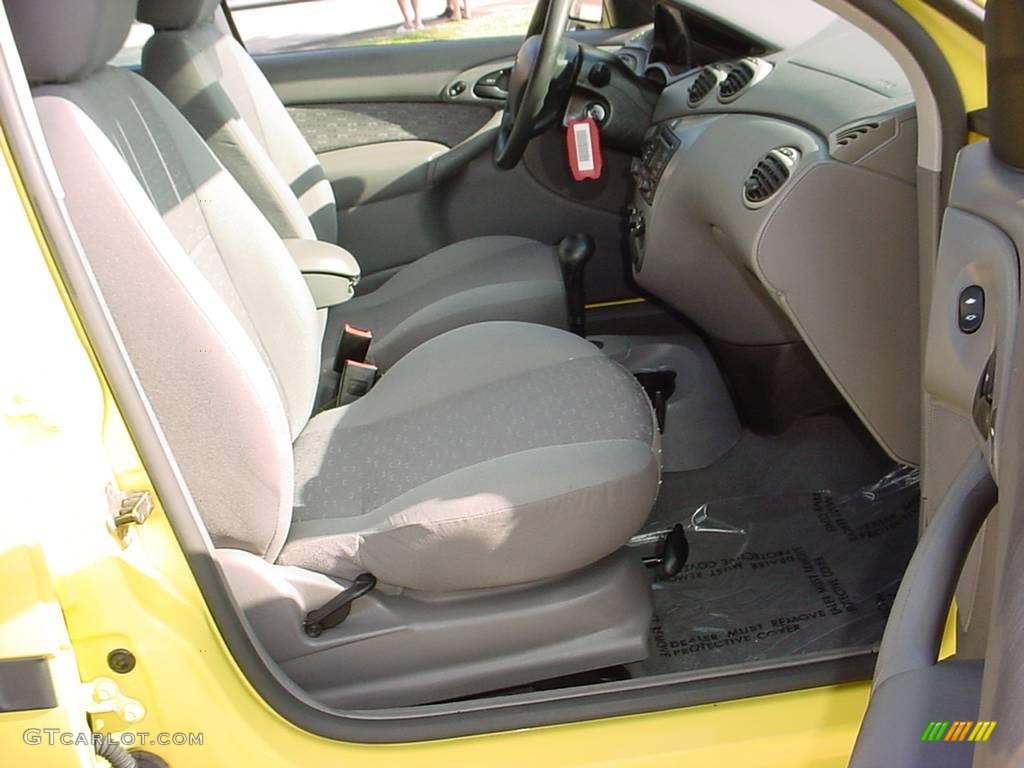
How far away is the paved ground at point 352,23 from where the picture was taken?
2539 mm

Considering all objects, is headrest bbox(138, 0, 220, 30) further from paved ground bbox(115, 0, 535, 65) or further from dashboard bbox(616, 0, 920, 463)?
dashboard bbox(616, 0, 920, 463)

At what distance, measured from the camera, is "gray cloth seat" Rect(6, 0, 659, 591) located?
98cm

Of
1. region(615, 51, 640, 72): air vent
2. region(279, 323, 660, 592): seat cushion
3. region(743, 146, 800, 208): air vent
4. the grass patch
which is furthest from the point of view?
the grass patch

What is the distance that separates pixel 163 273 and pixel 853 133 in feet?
2.70

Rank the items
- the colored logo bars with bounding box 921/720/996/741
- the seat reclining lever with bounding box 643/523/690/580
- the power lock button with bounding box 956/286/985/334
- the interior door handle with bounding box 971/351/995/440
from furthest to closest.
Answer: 1. the seat reclining lever with bounding box 643/523/690/580
2. the power lock button with bounding box 956/286/985/334
3. the interior door handle with bounding box 971/351/995/440
4. the colored logo bars with bounding box 921/720/996/741

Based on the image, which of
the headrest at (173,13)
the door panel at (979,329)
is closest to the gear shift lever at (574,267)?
the headrest at (173,13)

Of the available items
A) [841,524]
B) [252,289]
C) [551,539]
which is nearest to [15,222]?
[252,289]

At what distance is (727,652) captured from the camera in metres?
1.43

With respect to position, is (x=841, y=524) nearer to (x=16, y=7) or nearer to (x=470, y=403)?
(x=470, y=403)

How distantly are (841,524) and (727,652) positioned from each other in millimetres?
362

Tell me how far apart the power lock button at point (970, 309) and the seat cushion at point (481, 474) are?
0.41m

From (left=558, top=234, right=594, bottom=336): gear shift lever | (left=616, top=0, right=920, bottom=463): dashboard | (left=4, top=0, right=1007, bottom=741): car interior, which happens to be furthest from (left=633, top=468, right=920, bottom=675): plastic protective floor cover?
(left=558, top=234, right=594, bottom=336): gear shift lever

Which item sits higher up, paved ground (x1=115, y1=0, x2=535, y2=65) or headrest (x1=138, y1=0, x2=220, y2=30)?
headrest (x1=138, y1=0, x2=220, y2=30)

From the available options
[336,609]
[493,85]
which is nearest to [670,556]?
[336,609]
